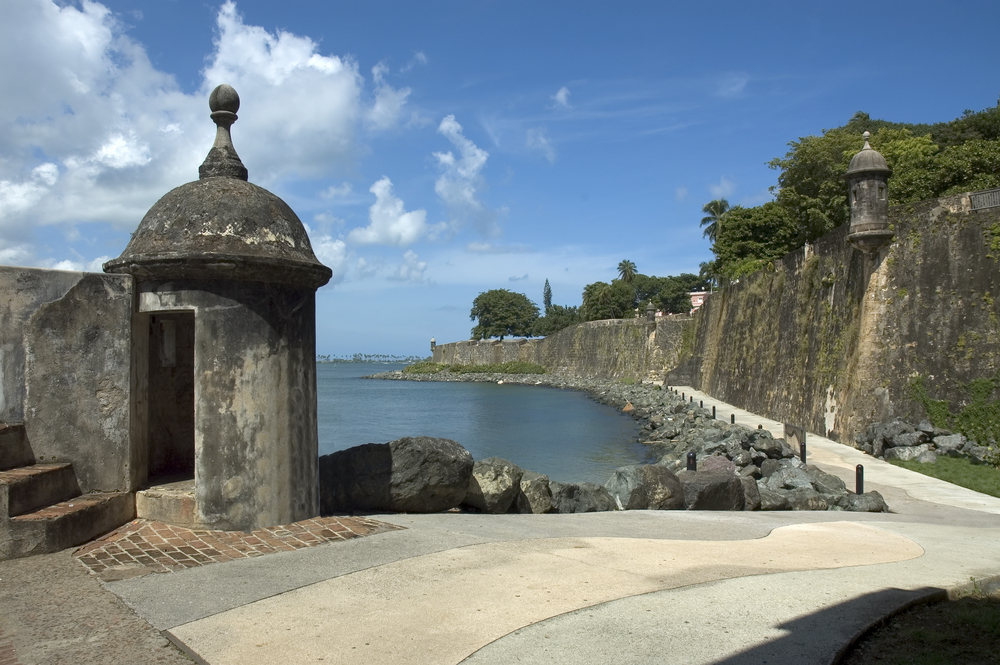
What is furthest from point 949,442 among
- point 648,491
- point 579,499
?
point 579,499

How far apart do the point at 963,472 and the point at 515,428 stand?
2190cm

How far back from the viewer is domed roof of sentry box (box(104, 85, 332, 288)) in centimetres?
565

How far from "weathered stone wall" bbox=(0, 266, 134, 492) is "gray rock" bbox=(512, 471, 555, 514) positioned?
3.90 m

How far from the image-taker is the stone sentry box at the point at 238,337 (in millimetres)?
5668

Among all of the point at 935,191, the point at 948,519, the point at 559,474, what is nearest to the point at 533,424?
the point at 559,474

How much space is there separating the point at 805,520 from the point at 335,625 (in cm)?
590

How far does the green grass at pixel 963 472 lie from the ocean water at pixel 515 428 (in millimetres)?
7613

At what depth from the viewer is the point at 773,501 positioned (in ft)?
32.1

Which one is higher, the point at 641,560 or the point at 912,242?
the point at 912,242

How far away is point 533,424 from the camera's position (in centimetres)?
3553

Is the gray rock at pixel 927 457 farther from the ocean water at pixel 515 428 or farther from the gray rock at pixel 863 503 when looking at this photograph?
the ocean water at pixel 515 428

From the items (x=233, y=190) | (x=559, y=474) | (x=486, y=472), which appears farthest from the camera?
(x=559, y=474)

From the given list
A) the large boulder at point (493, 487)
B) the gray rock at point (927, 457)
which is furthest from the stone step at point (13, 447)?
the gray rock at point (927, 457)

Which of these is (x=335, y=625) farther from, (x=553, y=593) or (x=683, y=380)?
(x=683, y=380)
